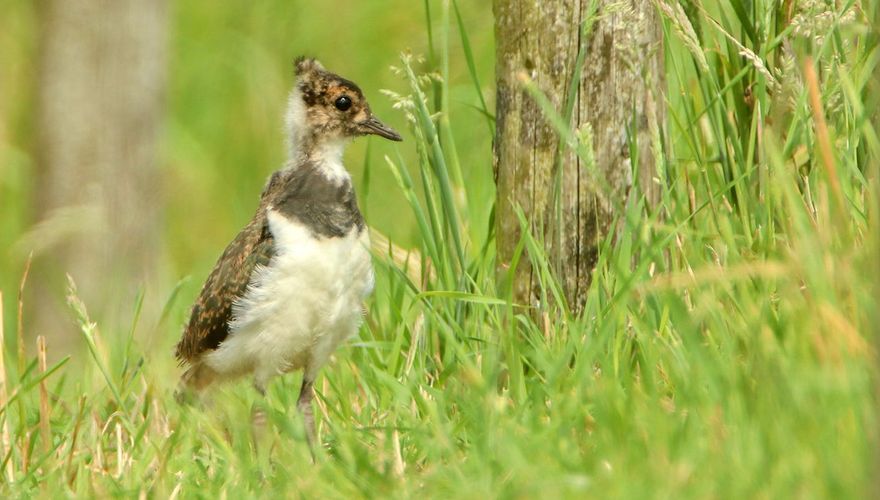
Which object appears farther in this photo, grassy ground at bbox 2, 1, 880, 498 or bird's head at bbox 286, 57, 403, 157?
bird's head at bbox 286, 57, 403, 157

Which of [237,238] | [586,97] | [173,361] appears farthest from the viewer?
[173,361]

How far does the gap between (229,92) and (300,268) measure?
1001cm

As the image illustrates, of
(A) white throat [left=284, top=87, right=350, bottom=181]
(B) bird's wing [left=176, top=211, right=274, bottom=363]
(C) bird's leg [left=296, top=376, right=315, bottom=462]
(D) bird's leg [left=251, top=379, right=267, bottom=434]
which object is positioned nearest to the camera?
(D) bird's leg [left=251, top=379, right=267, bottom=434]

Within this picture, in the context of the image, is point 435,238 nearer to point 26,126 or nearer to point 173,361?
point 173,361

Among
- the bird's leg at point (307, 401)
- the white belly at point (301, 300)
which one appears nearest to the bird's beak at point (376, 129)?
the white belly at point (301, 300)

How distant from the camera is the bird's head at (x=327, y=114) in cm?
625

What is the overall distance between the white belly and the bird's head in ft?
1.81

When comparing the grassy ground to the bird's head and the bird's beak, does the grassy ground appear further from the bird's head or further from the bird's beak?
the bird's head

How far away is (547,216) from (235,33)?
389 inches

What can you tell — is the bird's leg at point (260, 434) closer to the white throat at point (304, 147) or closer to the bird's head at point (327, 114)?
the white throat at point (304, 147)

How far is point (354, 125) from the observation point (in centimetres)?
627

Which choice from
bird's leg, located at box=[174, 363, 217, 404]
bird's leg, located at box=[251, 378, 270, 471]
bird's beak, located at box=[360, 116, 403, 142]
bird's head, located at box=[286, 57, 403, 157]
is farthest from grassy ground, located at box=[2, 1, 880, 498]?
bird's head, located at box=[286, 57, 403, 157]

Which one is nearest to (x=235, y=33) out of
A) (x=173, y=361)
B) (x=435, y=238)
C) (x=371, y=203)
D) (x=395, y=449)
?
(x=371, y=203)

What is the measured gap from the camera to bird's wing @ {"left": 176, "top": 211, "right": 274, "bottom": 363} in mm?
5844
